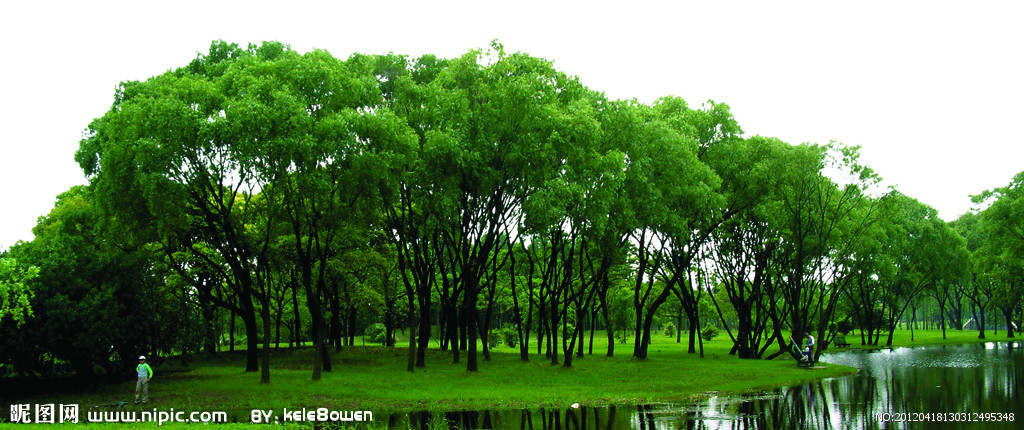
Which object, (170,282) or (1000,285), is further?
(1000,285)

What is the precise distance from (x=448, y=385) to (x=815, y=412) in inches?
545

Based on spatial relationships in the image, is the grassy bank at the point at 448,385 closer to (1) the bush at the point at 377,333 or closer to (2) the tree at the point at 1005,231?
(2) the tree at the point at 1005,231

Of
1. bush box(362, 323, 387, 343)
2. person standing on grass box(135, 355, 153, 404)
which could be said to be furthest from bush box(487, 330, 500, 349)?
person standing on grass box(135, 355, 153, 404)

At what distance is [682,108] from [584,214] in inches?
561

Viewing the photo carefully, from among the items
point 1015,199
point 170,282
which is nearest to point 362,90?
point 170,282

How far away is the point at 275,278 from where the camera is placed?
48.7m

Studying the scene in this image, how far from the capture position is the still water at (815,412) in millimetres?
17844

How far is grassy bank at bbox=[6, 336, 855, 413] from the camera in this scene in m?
23.4

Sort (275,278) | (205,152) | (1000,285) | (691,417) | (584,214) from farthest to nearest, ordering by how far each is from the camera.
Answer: (1000,285)
(275,278)
(584,214)
(205,152)
(691,417)

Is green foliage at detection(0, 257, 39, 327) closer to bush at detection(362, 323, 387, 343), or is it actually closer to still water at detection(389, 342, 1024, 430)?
still water at detection(389, 342, 1024, 430)

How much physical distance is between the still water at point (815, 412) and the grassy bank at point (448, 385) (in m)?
2.10

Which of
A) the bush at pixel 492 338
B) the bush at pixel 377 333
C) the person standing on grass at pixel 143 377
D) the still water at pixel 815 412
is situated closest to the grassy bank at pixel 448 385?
the person standing on grass at pixel 143 377

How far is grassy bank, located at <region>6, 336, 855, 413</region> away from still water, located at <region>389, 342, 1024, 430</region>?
210cm

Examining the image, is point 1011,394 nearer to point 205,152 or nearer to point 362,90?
point 362,90
